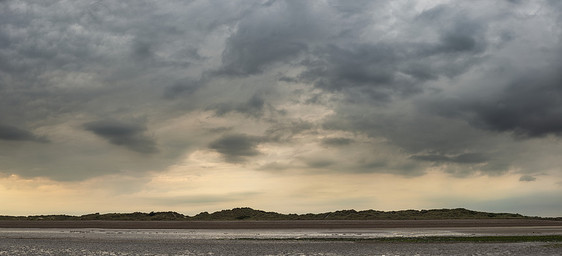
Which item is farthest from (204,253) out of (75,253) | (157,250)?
(75,253)

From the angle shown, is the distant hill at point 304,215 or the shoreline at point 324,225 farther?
the distant hill at point 304,215

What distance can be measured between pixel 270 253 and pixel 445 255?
11.3 m

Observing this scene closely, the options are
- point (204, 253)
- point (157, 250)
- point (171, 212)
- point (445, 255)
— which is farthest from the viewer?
point (171, 212)

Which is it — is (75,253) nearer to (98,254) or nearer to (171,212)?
(98,254)

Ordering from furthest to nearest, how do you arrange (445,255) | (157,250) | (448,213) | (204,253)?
(448,213) → (157,250) → (204,253) → (445,255)

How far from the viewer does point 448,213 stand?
366 ft

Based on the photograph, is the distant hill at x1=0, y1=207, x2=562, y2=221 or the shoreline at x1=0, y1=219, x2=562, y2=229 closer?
the shoreline at x1=0, y1=219, x2=562, y2=229

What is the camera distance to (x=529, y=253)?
30.9m

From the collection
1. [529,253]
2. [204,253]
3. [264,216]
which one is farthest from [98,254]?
[264,216]

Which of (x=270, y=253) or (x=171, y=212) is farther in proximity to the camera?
(x=171, y=212)

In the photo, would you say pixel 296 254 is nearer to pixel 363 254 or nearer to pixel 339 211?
pixel 363 254

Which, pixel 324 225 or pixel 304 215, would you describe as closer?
pixel 324 225

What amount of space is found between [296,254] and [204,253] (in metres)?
6.54

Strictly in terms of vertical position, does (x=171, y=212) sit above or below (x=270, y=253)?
above
